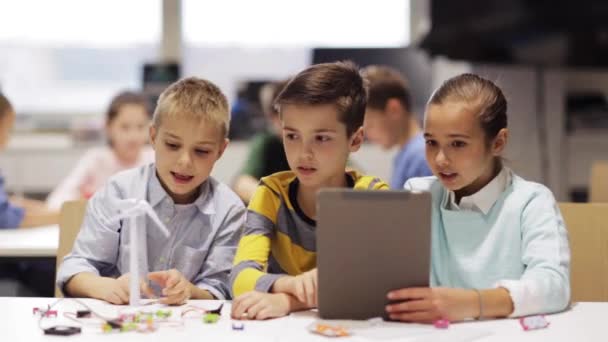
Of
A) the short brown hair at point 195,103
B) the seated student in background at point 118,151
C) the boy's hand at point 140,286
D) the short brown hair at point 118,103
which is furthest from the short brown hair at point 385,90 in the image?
the boy's hand at point 140,286

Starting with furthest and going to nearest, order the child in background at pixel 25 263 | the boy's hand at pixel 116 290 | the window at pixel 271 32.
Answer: the window at pixel 271 32, the child in background at pixel 25 263, the boy's hand at pixel 116 290

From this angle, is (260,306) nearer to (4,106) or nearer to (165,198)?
(165,198)

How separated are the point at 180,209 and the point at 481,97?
68 cm

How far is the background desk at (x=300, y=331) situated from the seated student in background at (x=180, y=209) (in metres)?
0.30

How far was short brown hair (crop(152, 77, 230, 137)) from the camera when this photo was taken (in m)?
1.71

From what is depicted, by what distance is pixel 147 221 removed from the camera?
1.76m

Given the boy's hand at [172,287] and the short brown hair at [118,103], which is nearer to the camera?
the boy's hand at [172,287]

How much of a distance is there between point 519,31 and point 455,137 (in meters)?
3.26

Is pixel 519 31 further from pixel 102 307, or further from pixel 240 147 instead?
pixel 102 307

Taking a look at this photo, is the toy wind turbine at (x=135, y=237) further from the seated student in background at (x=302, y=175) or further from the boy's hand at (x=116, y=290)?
the seated student in background at (x=302, y=175)

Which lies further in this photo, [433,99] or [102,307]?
[433,99]

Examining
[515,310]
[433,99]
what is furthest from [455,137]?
[515,310]

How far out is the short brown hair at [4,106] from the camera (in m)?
2.46

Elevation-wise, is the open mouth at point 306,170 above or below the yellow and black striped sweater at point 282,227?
above
